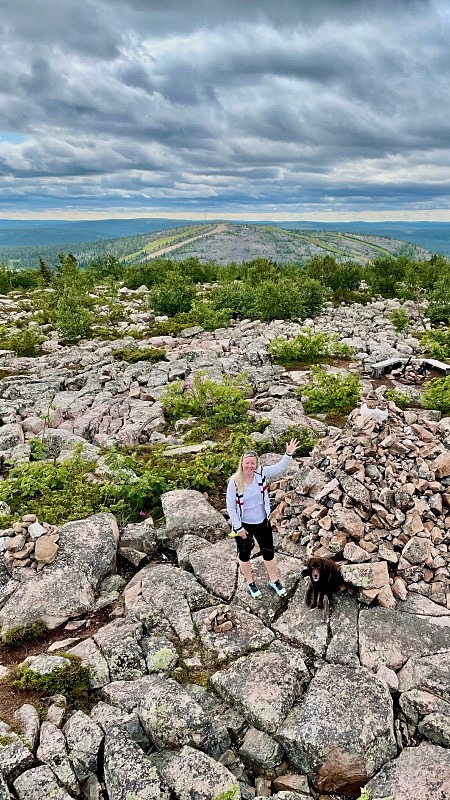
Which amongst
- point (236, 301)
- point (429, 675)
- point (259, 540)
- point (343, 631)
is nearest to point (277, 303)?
point (236, 301)

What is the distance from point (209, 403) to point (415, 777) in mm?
11198

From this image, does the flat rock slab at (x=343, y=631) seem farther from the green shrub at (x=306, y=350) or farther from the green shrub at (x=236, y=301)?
the green shrub at (x=236, y=301)

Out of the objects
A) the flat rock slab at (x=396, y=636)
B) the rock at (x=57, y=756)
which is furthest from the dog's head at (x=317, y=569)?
the rock at (x=57, y=756)

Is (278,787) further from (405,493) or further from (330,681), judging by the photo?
(405,493)

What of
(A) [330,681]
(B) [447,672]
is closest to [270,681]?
(A) [330,681]

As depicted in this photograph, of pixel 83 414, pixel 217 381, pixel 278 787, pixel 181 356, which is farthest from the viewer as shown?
pixel 181 356

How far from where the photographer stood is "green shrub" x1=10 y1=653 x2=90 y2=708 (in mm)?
6527

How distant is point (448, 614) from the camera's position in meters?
7.47

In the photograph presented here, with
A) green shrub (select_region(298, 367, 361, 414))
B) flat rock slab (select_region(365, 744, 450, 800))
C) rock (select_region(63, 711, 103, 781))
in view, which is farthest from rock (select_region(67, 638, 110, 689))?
green shrub (select_region(298, 367, 361, 414))

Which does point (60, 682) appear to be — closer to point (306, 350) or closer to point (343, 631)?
point (343, 631)

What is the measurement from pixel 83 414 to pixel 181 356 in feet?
19.8

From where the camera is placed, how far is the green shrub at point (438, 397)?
14.4 meters

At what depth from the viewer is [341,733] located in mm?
5848

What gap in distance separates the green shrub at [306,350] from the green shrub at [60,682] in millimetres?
14947
